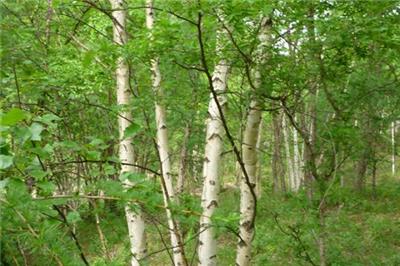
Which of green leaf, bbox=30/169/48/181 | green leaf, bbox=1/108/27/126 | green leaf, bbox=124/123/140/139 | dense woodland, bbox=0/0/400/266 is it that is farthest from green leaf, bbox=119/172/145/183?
green leaf, bbox=1/108/27/126

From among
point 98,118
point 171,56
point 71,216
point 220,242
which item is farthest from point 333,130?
point 220,242

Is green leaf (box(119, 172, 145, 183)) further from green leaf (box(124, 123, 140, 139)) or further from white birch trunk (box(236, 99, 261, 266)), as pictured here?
white birch trunk (box(236, 99, 261, 266))

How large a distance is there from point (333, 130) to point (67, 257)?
260 centimetres

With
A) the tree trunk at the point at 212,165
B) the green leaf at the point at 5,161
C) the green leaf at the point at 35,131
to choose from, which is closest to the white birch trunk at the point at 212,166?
the tree trunk at the point at 212,165

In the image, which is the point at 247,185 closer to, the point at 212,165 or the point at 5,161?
the point at 212,165

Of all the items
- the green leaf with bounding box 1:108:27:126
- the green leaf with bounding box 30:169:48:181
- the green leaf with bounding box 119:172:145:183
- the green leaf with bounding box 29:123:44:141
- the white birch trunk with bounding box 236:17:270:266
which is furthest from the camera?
the white birch trunk with bounding box 236:17:270:266

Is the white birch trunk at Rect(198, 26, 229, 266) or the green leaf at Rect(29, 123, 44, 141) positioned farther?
the white birch trunk at Rect(198, 26, 229, 266)

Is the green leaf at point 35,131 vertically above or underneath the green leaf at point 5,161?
above

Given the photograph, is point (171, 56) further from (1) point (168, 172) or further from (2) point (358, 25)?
(1) point (168, 172)

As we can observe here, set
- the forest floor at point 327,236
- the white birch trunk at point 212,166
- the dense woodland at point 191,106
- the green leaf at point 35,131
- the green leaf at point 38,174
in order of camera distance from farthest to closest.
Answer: the forest floor at point 327,236, the white birch trunk at point 212,166, the dense woodland at point 191,106, the green leaf at point 38,174, the green leaf at point 35,131

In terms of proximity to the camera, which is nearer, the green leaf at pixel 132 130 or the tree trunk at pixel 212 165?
the green leaf at pixel 132 130

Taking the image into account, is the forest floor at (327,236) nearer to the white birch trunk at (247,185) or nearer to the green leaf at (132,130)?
the white birch trunk at (247,185)

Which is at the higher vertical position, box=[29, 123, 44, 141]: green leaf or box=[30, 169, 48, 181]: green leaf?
box=[29, 123, 44, 141]: green leaf

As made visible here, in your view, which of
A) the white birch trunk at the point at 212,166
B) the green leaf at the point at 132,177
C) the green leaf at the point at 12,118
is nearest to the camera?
the green leaf at the point at 12,118
